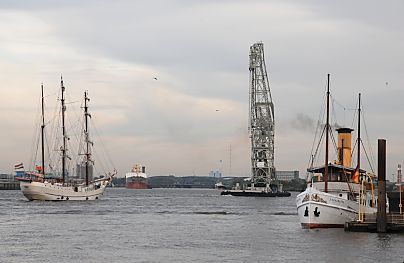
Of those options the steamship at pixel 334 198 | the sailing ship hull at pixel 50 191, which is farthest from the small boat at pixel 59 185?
the steamship at pixel 334 198

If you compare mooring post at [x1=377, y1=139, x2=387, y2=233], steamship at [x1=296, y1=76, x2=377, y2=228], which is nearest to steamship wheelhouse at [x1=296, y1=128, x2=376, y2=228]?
steamship at [x1=296, y1=76, x2=377, y2=228]

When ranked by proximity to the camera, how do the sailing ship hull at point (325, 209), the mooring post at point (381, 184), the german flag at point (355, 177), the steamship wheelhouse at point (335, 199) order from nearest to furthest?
the mooring post at point (381, 184) < the sailing ship hull at point (325, 209) < the steamship wheelhouse at point (335, 199) < the german flag at point (355, 177)

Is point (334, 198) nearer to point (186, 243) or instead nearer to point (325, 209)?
point (325, 209)

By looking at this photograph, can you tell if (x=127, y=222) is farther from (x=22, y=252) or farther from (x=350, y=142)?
(x=22, y=252)

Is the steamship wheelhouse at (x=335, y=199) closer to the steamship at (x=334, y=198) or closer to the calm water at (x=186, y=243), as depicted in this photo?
the steamship at (x=334, y=198)

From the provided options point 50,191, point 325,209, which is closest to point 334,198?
point 325,209

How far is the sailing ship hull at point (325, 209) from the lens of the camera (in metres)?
65.7

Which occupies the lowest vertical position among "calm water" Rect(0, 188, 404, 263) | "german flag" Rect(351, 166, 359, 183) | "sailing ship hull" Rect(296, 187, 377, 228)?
"calm water" Rect(0, 188, 404, 263)

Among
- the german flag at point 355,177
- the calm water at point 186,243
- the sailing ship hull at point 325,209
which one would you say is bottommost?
the calm water at point 186,243

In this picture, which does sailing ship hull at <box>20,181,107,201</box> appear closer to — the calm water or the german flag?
the calm water

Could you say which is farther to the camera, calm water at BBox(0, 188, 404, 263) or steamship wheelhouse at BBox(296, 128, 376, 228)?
steamship wheelhouse at BBox(296, 128, 376, 228)

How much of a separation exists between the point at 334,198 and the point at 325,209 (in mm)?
1247

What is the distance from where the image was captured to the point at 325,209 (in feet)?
217

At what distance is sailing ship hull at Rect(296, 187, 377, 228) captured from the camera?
65688 millimetres
